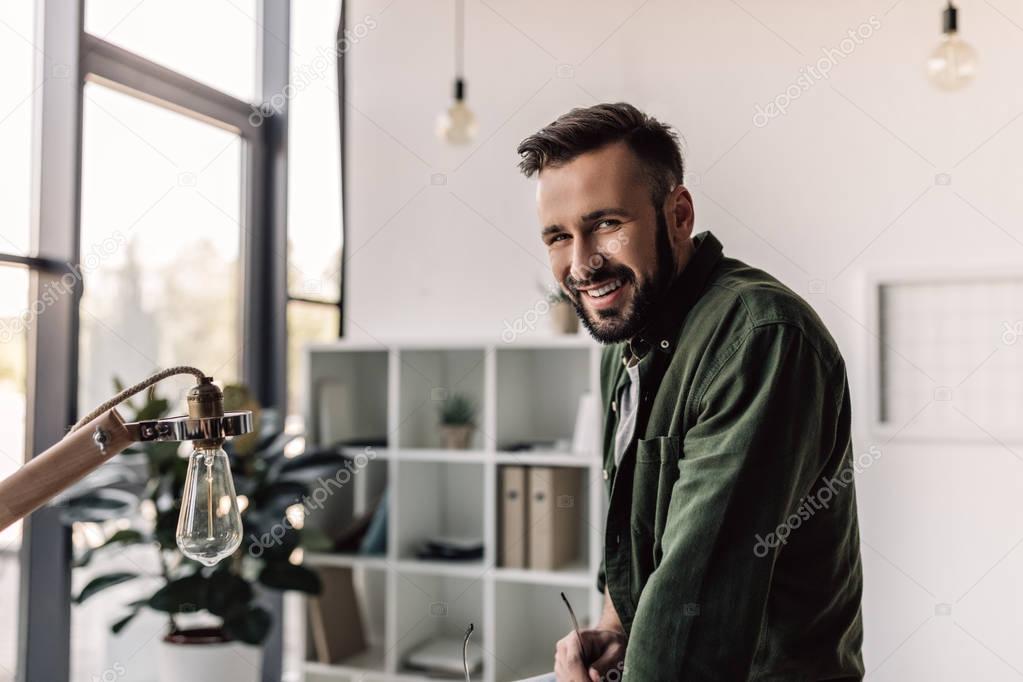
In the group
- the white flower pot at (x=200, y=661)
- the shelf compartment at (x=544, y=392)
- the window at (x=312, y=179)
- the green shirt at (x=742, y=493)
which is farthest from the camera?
the window at (x=312, y=179)

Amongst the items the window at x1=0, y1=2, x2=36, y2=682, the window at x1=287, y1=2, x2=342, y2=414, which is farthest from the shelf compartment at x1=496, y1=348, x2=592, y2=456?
the window at x1=0, y1=2, x2=36, y2=682

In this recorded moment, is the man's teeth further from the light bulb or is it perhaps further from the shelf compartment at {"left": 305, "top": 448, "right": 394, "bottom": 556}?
the shelf compartment at {"left": 305, "top": 448, "right": 394, "bottom": 556}

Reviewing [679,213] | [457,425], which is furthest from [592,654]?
[457,425]

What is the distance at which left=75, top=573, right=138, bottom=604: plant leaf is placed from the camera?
2717 millimetres

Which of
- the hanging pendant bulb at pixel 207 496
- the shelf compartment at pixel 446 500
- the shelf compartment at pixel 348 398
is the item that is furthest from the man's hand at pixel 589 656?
the shelf compartment at pixel 348 398

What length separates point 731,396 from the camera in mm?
1266

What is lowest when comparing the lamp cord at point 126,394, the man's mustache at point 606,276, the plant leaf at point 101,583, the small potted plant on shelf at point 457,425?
the plant leaf at point 101,583

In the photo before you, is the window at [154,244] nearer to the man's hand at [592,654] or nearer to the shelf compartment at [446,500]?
the shelf compartment at [446,500]

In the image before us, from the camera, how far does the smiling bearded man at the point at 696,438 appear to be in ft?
3.97

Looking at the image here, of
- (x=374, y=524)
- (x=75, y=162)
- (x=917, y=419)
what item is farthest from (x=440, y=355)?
(x=917, y=419)

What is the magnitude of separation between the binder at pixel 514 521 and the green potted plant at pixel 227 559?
25.4 inches

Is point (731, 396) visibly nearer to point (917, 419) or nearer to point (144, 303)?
point (917, 419)

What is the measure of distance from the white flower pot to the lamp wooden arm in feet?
6.25

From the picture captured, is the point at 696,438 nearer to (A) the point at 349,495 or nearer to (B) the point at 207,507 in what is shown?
(B) the point at 207,507
